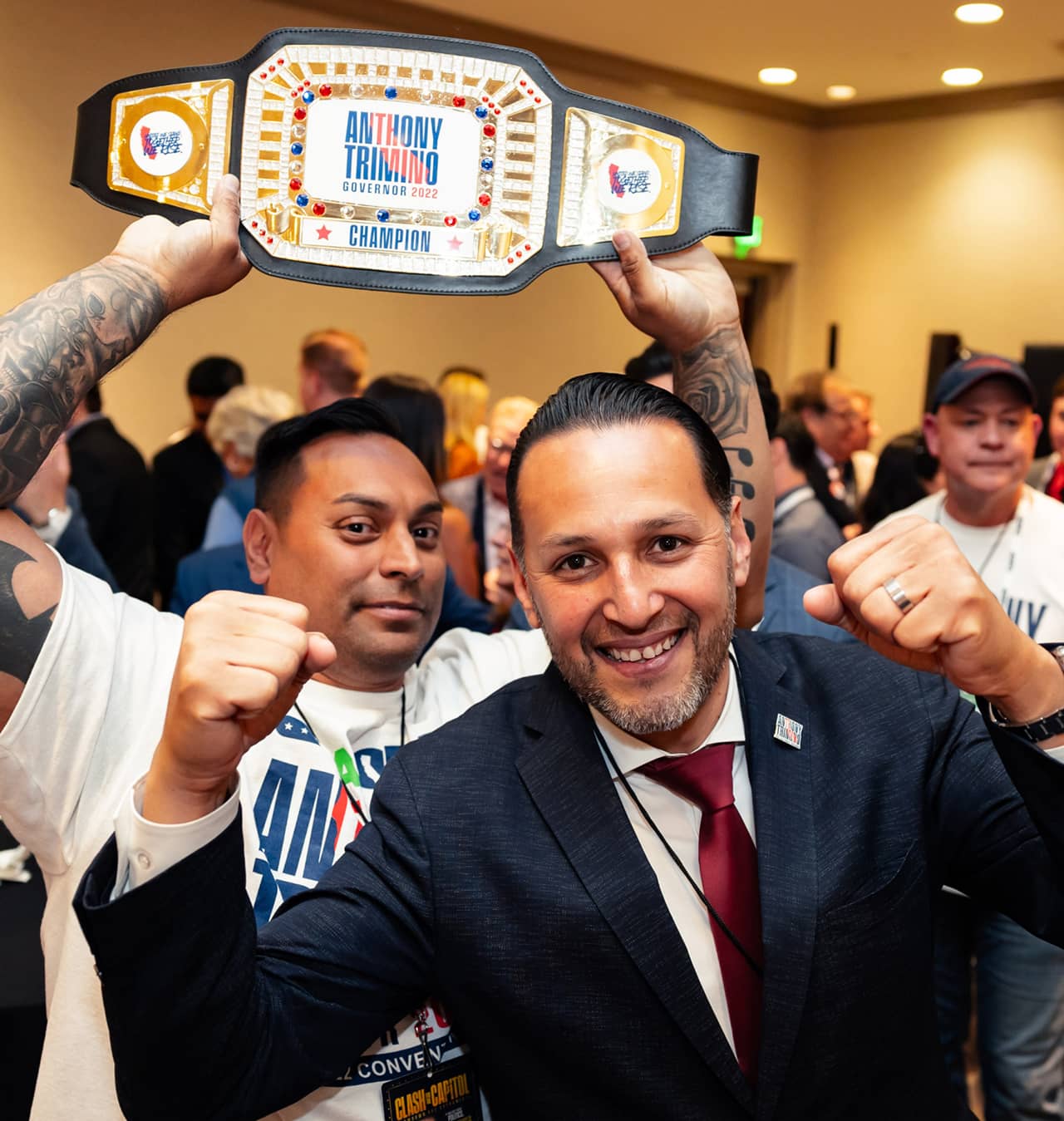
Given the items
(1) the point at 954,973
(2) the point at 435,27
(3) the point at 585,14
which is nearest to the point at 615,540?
(2) the point at 435,27

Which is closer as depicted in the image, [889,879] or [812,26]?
[889,879]

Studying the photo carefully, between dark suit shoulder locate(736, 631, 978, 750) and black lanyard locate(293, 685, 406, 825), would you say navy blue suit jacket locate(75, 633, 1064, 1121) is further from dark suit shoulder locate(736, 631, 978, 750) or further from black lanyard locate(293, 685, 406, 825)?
black lanyard locate(293, 685, 406, 825)

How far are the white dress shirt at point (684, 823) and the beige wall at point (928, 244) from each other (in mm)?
6501

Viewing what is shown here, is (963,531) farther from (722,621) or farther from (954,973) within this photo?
(722,621)

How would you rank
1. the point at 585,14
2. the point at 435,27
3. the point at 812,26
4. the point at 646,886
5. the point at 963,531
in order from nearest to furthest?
1. the point at 646,886
2. the point at 435,27
3. the point at 963,531
4. the point at 585,14
5. the point at 812,26

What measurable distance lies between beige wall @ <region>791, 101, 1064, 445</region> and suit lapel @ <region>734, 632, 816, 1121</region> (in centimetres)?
646

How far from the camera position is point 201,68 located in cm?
152

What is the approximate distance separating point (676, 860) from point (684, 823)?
0.18 feet

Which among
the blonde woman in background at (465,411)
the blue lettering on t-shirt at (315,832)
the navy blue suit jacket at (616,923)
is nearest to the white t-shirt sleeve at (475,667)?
the blue lettering on t-shirt at (315,832)

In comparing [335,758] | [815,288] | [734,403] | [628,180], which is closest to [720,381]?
[734,403]

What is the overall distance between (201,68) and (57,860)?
3.18ft

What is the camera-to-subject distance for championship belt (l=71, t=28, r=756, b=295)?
151 centimetres

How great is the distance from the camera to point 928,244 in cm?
772

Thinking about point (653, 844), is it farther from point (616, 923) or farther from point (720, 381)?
point (720, 381)
